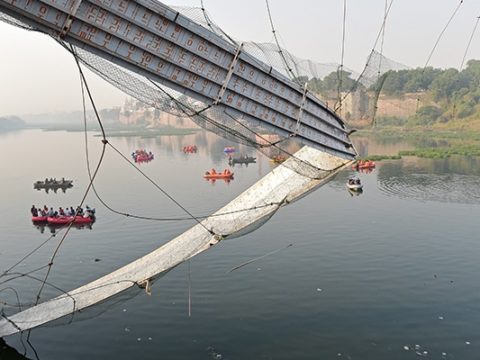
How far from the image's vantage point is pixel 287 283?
30031 millimetres

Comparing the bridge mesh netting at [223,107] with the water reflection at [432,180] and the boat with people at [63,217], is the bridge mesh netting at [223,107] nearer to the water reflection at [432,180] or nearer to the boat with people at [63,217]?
the boat with people at [63,217]

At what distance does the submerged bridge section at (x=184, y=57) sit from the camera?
48.5 ft

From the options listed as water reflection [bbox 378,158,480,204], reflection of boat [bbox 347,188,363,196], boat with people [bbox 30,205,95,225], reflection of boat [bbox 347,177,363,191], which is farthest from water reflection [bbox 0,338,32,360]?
water reflection [bbox 378,158,480,204]

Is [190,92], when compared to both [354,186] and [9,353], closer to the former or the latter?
[9,353]

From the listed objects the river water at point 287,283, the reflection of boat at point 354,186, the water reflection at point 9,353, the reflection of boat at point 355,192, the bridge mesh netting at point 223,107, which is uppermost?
the bridge mesh netting at point 223,107

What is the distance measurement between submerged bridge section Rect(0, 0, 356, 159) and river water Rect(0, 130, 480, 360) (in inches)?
399

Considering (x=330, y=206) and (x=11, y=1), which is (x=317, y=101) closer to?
(x=11, y=1)

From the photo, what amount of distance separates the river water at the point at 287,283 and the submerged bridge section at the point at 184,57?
33.3 ft

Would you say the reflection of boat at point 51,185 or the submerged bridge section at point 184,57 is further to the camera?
the reflection of boat at point 51,185

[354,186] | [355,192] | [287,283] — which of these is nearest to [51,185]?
[354,186]

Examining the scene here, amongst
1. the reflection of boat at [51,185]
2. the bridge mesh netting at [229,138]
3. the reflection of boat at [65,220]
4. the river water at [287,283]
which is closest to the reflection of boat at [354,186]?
the river water at [287,283]

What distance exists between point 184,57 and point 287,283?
18.3 meters

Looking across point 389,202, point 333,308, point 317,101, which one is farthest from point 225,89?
point 389,202

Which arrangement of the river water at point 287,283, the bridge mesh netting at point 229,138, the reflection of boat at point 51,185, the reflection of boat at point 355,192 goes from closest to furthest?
1. the bridge mesh netting at point 229,138
2. the river water at point 287,283
3. the reflection of boat at point 355,192
4. the reflection of boat at point 51,185
